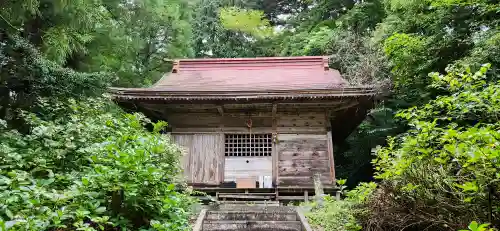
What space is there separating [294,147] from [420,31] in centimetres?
565

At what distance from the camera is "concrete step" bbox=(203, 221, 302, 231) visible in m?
4.96

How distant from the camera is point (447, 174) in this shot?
10.5 feet

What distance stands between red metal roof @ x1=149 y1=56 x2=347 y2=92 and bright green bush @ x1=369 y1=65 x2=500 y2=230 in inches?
272

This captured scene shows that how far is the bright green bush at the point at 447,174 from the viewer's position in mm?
2791

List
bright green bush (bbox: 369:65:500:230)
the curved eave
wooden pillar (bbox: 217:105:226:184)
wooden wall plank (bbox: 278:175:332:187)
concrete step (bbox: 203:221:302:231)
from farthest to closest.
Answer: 1. wooden pillar (bbox: 217:105:226:184)
2. wooden wall plank (bbox: 278:175:332:187)
3. the curved eave
4. concrete step (bbox: 203:221:302:231)
5. bright green bush (bbox: 369:65:500:230)

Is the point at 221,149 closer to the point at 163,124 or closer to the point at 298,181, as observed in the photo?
the point at 298,181

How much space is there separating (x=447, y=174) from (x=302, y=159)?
20.5 feet

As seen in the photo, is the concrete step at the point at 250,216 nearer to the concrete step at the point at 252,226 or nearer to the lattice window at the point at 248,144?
the concrete step at the point at 252,226

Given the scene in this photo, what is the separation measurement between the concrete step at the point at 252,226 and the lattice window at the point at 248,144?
448cm

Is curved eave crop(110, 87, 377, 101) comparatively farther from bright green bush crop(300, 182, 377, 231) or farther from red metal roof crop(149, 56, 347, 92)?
bright green bush crop(300, 182, 377, 231)

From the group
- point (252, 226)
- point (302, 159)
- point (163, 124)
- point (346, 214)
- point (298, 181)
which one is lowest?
point (252, 226)

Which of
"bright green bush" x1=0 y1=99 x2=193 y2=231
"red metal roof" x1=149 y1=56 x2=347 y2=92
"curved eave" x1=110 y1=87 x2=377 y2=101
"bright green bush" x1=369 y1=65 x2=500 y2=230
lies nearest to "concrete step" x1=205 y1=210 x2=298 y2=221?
"bright green bush" x1=0 y1=99 x2=193 y2=231

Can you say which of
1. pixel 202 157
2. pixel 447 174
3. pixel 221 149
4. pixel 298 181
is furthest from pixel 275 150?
pixel 447 174

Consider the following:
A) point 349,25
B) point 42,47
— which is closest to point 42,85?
point 42,47
